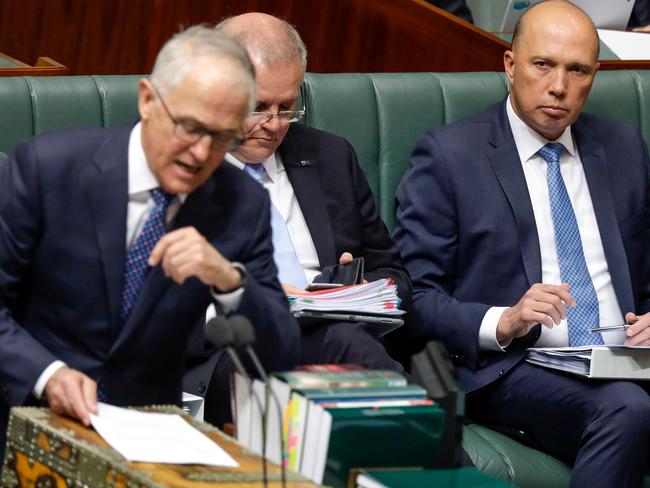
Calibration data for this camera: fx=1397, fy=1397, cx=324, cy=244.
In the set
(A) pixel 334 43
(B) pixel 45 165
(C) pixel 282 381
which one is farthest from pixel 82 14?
(C) pixel 282 381

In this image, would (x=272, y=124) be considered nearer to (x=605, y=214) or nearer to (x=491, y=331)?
(x=491, y=331)

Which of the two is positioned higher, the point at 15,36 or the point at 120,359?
the point at 15,36

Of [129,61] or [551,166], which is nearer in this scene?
[551,166]

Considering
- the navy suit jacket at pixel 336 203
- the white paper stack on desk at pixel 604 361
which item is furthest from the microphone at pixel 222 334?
the white paper stack on desk at pixel 604 361

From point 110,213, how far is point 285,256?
0.92m

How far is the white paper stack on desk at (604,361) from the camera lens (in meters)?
3.21

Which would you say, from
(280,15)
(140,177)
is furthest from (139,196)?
(280,15)

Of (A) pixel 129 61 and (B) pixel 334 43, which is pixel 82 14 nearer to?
(A) pixel 129 61

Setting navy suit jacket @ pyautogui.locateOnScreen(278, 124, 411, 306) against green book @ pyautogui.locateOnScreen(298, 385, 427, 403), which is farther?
navy suit jacket @ pyautogui.locateOnScreen(278, 124, 411, 306)

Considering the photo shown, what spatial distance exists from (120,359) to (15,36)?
5.61 ft

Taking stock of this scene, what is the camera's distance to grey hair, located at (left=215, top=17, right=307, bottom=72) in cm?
322

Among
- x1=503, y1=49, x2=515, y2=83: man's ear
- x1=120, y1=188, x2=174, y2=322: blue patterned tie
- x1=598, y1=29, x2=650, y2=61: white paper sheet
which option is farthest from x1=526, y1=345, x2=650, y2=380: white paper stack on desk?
x1=598, y1=29, x2=650, y2=61: white paper sheet

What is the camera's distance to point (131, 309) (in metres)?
2.44

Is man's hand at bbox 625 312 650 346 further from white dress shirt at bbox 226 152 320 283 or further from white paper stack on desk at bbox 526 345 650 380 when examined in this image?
white dress shirt at bbox 226 152 320 283
